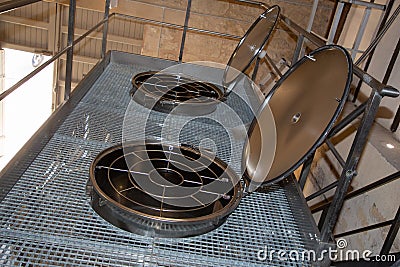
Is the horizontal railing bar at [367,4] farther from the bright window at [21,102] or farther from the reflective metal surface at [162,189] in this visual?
the bright window at [21,102]

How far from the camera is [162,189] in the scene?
50.7 inches

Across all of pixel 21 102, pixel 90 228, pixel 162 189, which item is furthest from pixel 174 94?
pixel 21 102

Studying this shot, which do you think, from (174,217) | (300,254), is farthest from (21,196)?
(300,254)

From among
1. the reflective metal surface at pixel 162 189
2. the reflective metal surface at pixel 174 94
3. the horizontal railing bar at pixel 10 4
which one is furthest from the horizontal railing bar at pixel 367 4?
the horizontal railing bar at pixel 10 4

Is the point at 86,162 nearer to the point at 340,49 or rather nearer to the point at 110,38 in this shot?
the point at 340,49

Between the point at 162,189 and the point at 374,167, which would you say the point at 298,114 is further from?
the point at 374,167

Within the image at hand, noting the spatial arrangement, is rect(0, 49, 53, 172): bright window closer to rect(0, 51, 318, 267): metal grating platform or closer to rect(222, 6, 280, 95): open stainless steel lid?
rect(222, 6, 280, 95): open stainless steel lid

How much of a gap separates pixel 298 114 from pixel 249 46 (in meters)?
1.16

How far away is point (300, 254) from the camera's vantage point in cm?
117

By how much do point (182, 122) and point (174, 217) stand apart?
763 millimetres

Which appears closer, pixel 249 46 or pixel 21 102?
pixel 249 46

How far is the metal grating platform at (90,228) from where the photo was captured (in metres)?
1.00

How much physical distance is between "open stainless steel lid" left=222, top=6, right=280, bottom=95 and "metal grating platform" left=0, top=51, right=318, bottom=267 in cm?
96

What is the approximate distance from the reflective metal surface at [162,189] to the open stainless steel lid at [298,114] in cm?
12
